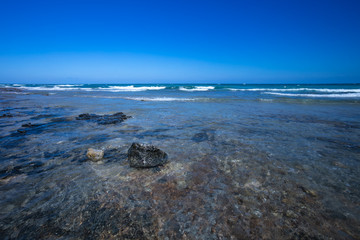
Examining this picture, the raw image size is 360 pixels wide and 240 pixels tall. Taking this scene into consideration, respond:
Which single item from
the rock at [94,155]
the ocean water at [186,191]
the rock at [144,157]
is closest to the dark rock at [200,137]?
the ocean water at [186,191]

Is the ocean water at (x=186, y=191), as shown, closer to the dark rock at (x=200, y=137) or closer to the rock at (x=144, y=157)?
the rock at (x=144, y=157)

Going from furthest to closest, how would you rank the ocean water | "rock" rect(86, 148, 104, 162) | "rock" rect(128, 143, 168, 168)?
"rock" rect(86, 148, 104, 162), "rock" rect(128, 143, 168, 168), the ocean water

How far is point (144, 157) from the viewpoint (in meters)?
2.86

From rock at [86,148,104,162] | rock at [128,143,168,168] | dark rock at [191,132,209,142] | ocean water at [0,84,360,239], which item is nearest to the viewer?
ocean water at [0,84,360,239]

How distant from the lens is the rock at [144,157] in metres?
2.85

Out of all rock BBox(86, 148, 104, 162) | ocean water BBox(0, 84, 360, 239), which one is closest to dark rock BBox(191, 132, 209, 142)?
ocean water BBox(0, 84, 360, 239)

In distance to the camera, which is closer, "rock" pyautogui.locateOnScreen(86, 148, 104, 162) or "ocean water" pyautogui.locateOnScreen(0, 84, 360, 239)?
"ocean water" pyautogui.locateOnScreen(0, 84, 360, 239)

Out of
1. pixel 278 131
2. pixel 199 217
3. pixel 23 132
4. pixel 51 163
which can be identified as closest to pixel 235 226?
pixel 199 217

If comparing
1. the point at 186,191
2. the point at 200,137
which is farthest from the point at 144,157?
the point at 200,137

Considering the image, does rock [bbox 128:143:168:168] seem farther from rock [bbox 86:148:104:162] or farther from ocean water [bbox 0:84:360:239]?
rock [bbox 86:148:104:162]

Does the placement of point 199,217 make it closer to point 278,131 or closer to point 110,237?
point 110,237

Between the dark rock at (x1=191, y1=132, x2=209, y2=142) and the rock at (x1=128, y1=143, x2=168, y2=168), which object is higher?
the rock at (x1=128, y1=143, x2=168, y2=168)

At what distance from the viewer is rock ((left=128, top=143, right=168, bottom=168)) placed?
9.36ft

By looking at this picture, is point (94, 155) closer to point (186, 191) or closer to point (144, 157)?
point (144, 157)
